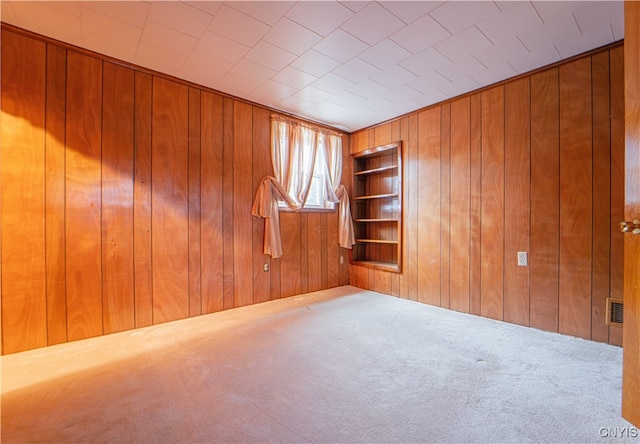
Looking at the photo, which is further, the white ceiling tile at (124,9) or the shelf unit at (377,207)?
the shelf unit at (377,207)

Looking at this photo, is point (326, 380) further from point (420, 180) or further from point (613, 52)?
point (613, 52)

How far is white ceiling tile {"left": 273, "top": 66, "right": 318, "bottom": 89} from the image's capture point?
2.56m

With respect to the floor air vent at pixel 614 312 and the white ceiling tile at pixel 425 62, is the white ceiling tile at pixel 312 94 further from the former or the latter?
the floor air vent at pixel 614 312

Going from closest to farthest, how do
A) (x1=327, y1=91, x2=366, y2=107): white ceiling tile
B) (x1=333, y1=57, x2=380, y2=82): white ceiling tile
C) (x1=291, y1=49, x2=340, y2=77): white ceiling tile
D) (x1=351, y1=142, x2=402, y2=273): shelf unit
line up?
(x1=291, y1=49, x2=340, y2=77): white ceiling tile
(x1=333, y1=57, x2=380, y2=82): white ceiling tile
(x1=327, y1=91, x2=366, y2=107): white ceiling tile
(x1=351, y1=142, x2=402, y2=273): shelf unit

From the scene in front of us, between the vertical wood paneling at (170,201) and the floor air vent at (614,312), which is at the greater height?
the vertical wood paneling at (170,201)

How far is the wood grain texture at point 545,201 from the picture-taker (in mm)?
2445

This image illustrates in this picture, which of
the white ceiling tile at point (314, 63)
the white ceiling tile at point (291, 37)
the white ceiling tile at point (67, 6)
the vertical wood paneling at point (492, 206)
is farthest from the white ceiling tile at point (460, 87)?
the white ceiling tile at point (67, 6)

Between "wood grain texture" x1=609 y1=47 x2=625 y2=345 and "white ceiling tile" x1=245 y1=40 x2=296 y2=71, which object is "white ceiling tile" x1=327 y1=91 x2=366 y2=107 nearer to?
"white ceiling tile" x1=245 y1=40 x2=296 y2=71

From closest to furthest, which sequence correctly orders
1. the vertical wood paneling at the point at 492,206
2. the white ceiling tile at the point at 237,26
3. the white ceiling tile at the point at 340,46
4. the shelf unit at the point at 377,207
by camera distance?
the white ceiling tile at the point at 237,26, the white ceiling tile at the point at 340,46, the vertical wood paneling at the point at 492,206, the shelf unit at the point at 377,207

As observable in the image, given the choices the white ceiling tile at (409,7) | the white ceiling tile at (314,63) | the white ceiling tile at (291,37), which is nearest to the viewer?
the white ceiling tile at (409,7)

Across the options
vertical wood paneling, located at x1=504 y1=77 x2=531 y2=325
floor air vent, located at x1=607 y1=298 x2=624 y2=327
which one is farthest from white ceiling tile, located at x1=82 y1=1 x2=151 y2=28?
floor air vent, located at x1=607 y1=298 x2=624 y2=327

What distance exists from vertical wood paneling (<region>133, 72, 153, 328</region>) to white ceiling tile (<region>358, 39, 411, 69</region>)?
1.98 metres

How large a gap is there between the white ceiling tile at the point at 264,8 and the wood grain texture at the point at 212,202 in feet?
4.28

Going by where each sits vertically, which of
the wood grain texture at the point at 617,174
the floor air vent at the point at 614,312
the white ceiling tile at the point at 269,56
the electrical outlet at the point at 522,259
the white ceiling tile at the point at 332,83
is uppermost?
the white ceiling tile at the point at 269,56
